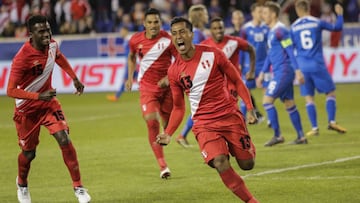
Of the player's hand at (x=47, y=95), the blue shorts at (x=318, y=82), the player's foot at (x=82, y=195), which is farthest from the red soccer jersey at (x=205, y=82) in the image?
the blue shorts at (x=318, y=82)

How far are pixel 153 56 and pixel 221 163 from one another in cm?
383

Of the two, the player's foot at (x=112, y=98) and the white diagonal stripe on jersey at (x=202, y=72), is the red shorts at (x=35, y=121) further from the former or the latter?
the player's foot at (x=112, y=98)

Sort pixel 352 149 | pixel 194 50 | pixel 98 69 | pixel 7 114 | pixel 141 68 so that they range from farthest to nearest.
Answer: pixel 98 69 < pixel 7 114 < pixel 352 149 < pixel 141 68 < pixel 194 50

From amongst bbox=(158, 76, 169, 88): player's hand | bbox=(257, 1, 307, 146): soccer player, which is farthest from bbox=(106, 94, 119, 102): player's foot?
bbox=(158, 76, 169, 88): player's hand

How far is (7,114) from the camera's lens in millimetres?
21891

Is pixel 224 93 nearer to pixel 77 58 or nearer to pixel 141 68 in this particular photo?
pixel 141 68

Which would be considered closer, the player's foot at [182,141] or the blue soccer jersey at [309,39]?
the player's foot at [182,141]

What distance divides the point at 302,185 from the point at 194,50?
101 inches

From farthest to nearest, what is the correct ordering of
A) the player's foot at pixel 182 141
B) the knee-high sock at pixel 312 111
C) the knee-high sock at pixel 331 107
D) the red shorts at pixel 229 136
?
1. the knee-high sock at pixel 331 107
2. the knee-high sock at pixel 312 111
3. the player's foot at pixel 182 141
4. the red shorts at pixel 229 136

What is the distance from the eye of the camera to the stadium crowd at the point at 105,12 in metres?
28.6

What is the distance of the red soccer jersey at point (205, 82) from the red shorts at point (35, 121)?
1.50m

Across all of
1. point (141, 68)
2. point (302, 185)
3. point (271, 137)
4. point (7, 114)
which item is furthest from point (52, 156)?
point (7, 114)

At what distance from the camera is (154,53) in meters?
12.3

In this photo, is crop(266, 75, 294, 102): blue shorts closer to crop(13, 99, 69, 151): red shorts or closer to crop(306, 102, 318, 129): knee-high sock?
crop(306, 102, 318, 129): knee-high sock
